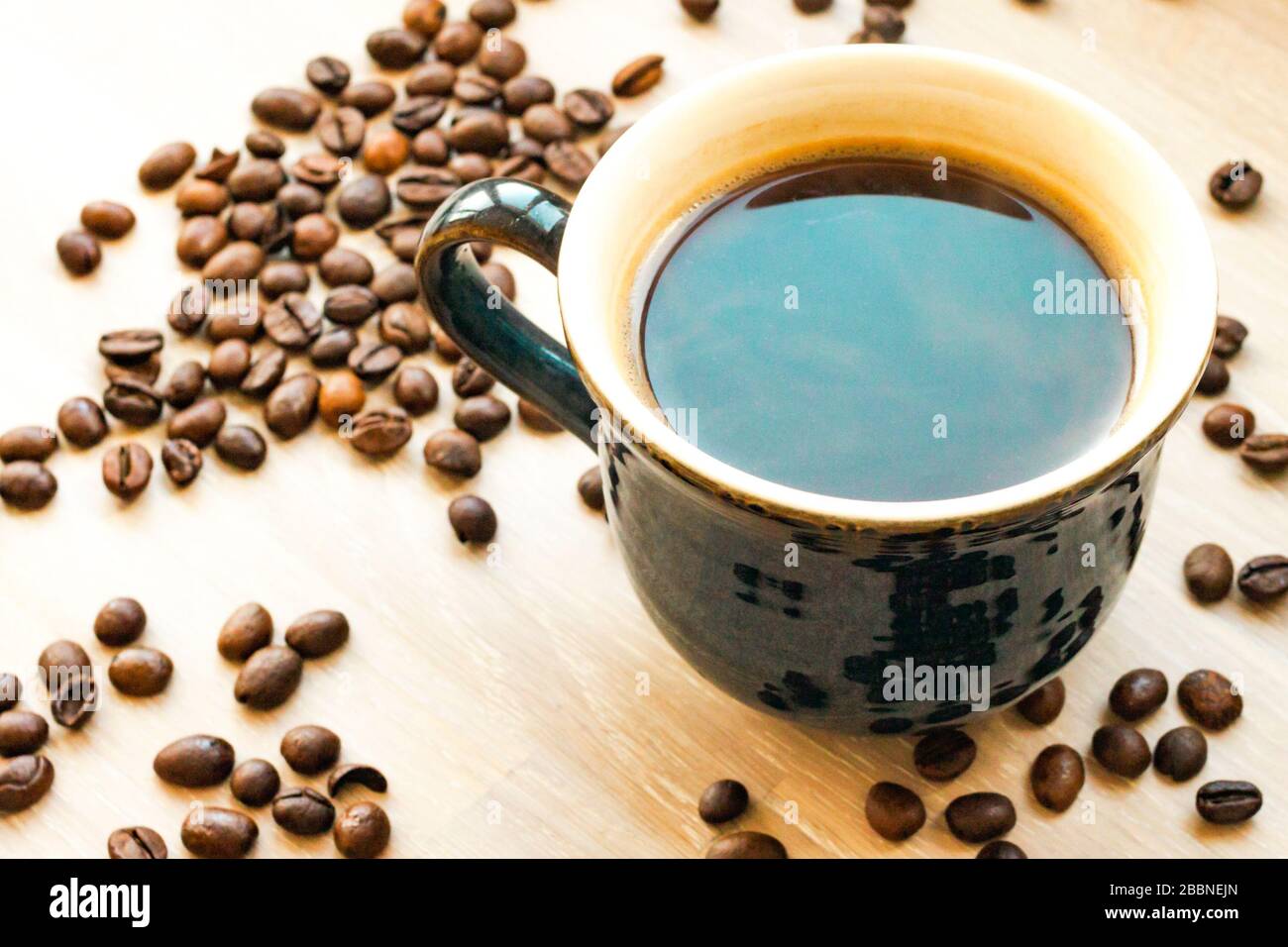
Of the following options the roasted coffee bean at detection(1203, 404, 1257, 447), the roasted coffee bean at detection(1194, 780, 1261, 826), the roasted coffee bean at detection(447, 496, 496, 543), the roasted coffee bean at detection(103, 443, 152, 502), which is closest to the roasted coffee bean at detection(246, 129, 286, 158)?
the roasted coffee bean at detection(103, 443, 152, 502)

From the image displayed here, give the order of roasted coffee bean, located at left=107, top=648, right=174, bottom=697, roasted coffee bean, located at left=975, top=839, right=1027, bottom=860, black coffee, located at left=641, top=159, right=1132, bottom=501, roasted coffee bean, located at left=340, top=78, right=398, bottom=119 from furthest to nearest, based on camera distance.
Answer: roasted coffee bean, located at left=340, top=78, right=398, bottom=119, roasted coffee bean, located at left=107, top=648, right=174, bottom=697, roasted coffee bean, located at left=975, top=839, right=1027, bottom=860, black coffee, located at left=641, top=159, right=1132, bottom=501

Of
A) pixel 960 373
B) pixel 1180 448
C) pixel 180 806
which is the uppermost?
pixel 960 373

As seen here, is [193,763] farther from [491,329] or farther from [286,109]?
[286,109]

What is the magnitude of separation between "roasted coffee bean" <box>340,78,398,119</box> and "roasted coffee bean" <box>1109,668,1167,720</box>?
84 centimetres

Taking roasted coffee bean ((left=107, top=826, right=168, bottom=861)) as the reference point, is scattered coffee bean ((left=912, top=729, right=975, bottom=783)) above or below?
above

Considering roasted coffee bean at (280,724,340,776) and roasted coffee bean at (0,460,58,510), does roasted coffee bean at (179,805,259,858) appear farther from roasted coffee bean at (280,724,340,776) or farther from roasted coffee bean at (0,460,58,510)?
roasted coffee bean at (0,460,58,510)

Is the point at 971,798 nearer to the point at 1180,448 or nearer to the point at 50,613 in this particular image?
the point at 1180,448

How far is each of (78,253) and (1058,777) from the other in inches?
35.8

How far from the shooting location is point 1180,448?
1.19m

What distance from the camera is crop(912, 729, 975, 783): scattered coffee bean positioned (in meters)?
1.04

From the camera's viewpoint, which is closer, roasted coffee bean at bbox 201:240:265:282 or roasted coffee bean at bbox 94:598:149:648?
roasted coffee bean at bbox 94:598:149:648

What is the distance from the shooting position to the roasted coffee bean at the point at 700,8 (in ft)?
4.82

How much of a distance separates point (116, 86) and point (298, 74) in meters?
0.17
